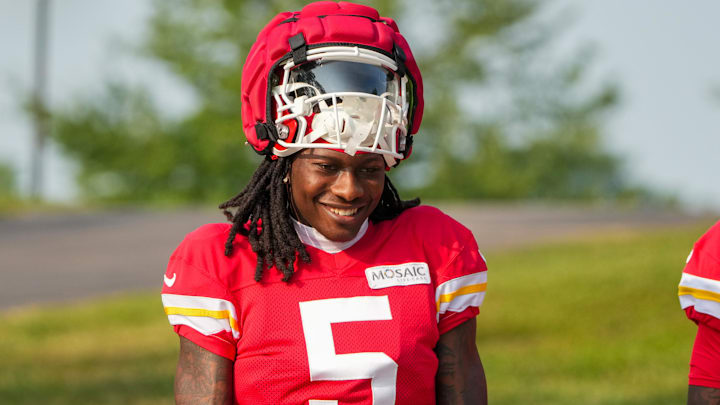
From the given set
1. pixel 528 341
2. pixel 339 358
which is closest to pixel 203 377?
pixel 339 358

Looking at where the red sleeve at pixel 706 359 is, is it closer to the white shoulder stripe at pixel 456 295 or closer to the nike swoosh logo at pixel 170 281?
the white shoulder stripe at pixel 456 295

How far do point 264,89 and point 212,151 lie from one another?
26.8 meters

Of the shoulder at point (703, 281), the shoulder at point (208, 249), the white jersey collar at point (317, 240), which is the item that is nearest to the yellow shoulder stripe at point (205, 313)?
the shoulder at point (208, 249)

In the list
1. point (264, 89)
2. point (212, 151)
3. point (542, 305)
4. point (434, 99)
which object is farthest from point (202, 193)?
point (264, 89)

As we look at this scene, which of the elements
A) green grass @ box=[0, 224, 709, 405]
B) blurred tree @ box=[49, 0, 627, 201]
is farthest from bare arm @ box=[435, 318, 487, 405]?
blurred tree @ box=[49, 0, 627, 201]

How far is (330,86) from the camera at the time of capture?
3.01 m

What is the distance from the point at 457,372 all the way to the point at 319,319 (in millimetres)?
483

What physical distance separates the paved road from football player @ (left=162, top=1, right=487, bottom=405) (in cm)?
927

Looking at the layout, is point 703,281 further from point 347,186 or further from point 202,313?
point 202,313

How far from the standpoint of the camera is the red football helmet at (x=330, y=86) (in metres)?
2.99

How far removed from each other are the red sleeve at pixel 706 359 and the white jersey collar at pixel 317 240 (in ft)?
3.81

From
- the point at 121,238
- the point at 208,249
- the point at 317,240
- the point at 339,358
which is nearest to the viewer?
the point at 339,358

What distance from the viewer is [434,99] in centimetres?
2958

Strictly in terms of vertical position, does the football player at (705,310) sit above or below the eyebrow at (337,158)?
below
